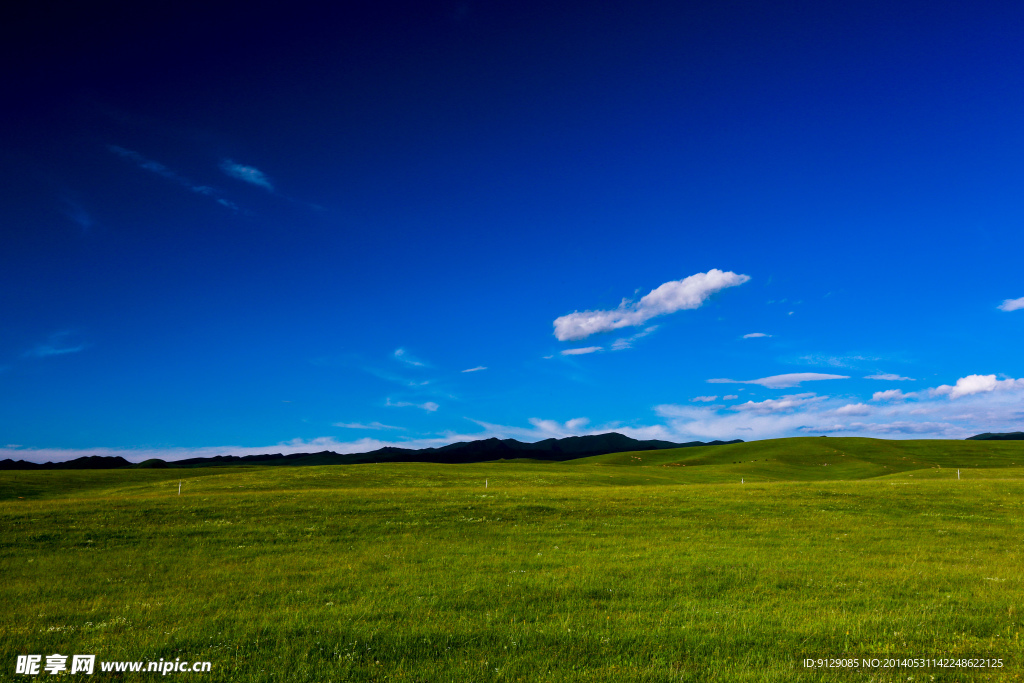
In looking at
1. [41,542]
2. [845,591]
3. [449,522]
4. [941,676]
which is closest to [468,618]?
[941,676]

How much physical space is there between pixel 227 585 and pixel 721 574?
16657 mm

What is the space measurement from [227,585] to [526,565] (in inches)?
405

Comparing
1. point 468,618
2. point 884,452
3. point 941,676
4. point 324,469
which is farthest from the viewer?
point 884,452

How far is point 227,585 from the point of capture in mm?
17422

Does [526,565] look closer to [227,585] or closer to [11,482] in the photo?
[227,585]

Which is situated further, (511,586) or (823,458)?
(823,458)

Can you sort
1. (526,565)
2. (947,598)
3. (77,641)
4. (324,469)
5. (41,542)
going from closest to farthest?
1. (77,641)
2. (947,598)
3. (526,565)
4. (41,542)
5. (324,469)

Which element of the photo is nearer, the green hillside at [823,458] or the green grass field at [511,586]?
the green grass field at [511,586]

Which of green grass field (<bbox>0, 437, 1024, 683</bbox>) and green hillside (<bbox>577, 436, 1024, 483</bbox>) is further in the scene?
green hillside (<bbox>577, 436, 1024, 483</bbox>)

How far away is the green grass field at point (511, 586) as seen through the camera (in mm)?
11469

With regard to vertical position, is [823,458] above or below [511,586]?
below

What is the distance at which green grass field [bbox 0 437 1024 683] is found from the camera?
1147cm

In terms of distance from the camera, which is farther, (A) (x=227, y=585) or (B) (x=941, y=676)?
(A) (x=227, y=585)

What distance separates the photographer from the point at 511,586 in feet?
55.8
